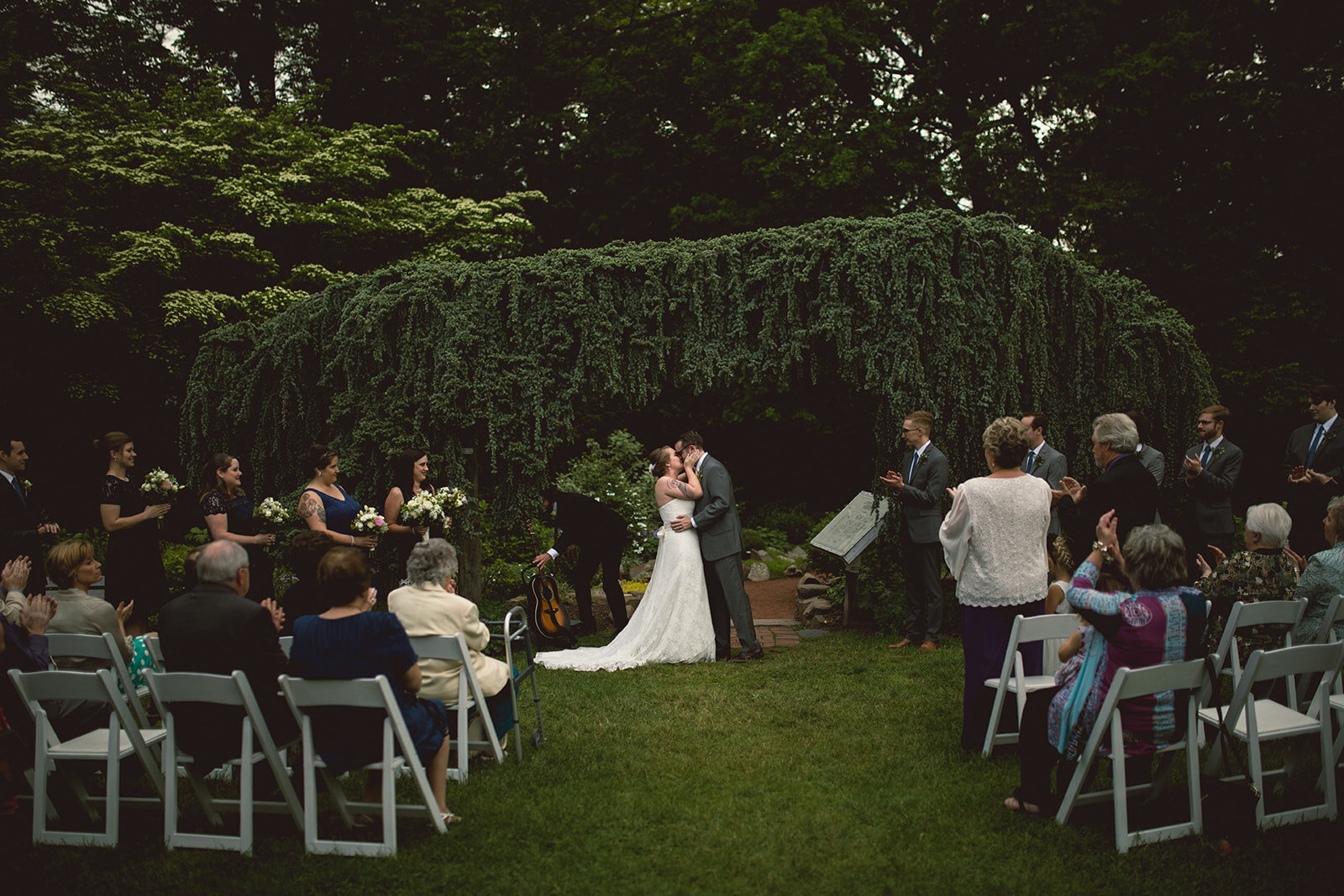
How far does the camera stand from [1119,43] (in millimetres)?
15586

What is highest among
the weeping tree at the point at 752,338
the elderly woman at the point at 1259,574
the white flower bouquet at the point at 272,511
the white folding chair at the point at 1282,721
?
the weeping tree at the point at 752,338

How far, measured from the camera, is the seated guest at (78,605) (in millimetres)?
4586

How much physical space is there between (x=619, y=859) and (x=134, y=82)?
20.1 meters

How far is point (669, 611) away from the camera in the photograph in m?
7.82

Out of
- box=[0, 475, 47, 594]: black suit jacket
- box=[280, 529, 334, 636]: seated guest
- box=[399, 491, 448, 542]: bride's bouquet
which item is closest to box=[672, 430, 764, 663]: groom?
box=[399, 491, 448, 542]: bride's bouquet

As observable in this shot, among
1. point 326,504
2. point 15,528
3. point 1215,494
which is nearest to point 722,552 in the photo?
point 326,504

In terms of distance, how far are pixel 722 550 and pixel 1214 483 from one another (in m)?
4.01

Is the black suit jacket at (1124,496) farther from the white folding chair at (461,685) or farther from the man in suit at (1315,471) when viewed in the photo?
the white folding chair at (461,685)

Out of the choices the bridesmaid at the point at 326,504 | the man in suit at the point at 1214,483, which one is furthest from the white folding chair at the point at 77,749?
the man in suit at the point at 1214,483

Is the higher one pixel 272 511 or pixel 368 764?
pixel 272 511

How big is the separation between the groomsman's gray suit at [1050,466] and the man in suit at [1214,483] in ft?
3.04

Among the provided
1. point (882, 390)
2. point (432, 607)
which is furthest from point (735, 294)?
point (432, 607)

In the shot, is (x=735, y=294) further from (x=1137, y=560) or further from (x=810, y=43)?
(x=810, y=43)

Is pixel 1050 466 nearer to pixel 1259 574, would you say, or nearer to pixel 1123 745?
pixel 1259 574
